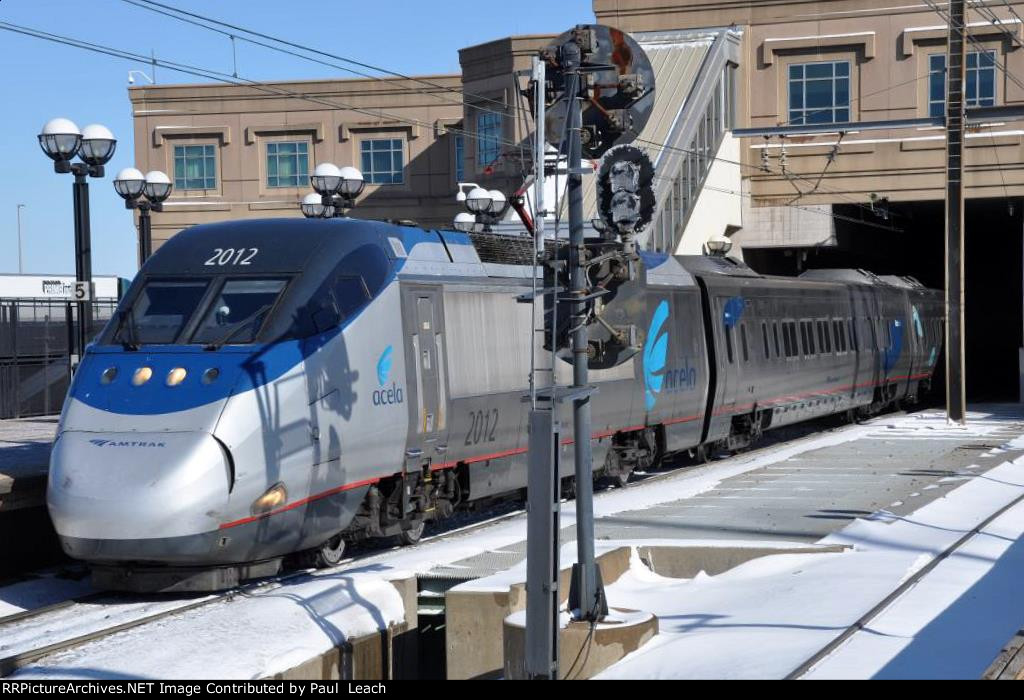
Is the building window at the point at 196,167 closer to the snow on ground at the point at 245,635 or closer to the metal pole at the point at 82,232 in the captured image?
the metal pole at the point at 82,232

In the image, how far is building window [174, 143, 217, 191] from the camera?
165 feet

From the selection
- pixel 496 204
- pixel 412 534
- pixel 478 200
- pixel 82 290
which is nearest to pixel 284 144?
pixel 496 204

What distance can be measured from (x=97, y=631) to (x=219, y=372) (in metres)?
2.28

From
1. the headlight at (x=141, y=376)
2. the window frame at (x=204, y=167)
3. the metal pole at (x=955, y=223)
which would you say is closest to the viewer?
the headlight at (x=141, y=376)

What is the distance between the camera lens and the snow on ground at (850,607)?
8.31m

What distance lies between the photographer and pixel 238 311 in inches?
463

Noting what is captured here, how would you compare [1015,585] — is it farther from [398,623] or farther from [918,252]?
[918,252]

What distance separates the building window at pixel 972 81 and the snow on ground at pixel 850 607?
2649cm

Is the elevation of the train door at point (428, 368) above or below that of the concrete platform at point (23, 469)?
above

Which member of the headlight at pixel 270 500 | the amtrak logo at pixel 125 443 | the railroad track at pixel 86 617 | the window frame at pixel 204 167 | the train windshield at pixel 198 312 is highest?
the window frame at pixel 204 167

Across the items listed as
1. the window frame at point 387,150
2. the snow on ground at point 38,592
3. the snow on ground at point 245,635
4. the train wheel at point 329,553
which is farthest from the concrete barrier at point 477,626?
the window frame at point 387,150

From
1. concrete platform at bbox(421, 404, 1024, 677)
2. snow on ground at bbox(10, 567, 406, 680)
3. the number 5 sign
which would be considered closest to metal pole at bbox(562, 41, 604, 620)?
concrete platform at bbox(421, 404, 1024, 677)

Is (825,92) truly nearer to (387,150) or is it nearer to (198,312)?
(387,150)
